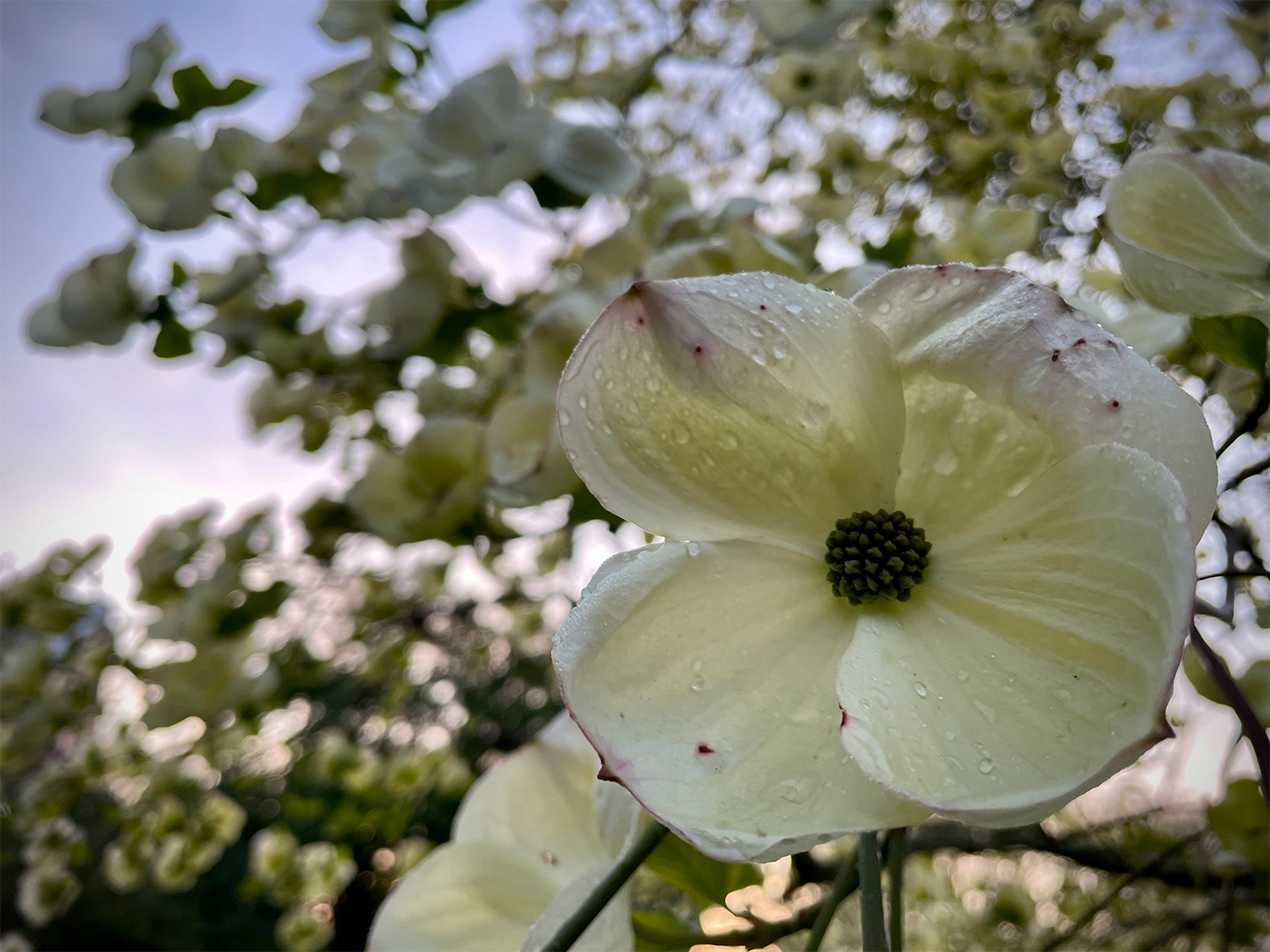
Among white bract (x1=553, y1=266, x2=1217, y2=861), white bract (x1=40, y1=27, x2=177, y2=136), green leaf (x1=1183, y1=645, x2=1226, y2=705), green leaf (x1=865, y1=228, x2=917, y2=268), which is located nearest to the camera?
white bract (x1=553, y1=266, x2=1217, y2=861)

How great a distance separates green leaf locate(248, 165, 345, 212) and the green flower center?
1.37 ft

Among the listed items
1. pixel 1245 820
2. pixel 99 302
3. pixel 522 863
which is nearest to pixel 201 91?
pixel 99 302

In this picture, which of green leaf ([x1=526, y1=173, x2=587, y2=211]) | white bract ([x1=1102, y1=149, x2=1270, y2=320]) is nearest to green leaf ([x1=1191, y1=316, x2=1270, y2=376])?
white bract ([x1=1102, y1=149, x2=1270, y2=320])

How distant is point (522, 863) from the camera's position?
0.77 ft

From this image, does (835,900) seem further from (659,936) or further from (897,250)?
(897,250)

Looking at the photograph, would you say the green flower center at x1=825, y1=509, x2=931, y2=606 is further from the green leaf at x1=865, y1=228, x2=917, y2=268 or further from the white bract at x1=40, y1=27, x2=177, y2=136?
the white bract at x1=40, y1=27, x2=177, y2=136

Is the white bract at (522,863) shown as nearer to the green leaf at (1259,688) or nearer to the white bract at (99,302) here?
the green leaf at (1259,688)

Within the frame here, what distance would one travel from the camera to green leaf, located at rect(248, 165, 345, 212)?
47cm

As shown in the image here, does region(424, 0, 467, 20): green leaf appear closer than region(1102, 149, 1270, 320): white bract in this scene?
No

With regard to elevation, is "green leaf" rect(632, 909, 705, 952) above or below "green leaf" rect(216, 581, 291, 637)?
above

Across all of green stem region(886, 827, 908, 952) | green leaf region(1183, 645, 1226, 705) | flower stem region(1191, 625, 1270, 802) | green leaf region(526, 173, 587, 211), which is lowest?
green leaf region(1183, 645, 1226, 705)

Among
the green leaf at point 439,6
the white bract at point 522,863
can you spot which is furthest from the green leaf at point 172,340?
the white bract at point 522,863

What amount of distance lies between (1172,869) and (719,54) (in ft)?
3.37

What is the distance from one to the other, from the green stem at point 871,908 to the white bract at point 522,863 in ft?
0.18
